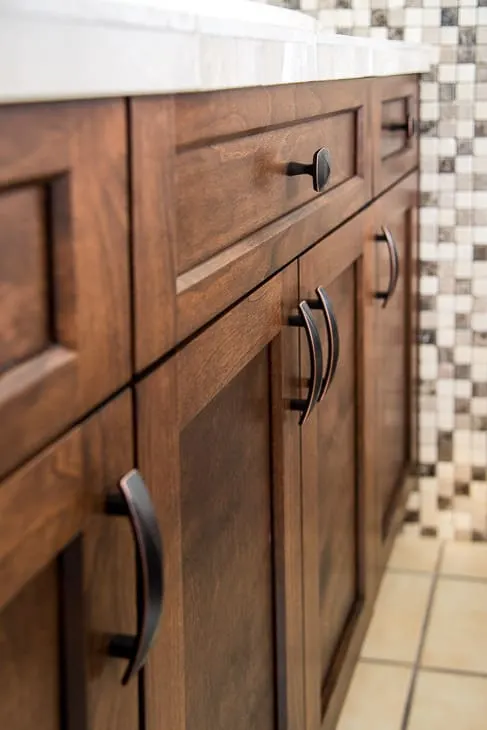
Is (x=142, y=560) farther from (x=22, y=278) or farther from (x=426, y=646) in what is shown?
(x=426, y=646)

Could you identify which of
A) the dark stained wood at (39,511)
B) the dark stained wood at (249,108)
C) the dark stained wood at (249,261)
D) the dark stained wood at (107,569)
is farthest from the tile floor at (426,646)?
the dark stained wood at (39,511)

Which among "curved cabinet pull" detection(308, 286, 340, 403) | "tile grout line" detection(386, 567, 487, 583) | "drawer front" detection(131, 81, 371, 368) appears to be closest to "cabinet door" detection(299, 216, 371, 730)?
"curved cabinet pull" detection(308, 286, 340, 403)

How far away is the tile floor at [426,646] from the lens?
1615 mm

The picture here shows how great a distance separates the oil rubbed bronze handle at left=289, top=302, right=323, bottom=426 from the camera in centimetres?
107

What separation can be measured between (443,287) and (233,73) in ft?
4.45

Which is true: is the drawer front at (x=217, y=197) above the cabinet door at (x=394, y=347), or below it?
above

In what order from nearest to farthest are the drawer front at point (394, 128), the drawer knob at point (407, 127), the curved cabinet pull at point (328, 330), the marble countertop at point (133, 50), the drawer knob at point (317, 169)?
the marble countertop at point (133, 50), the drawer knob at point (317, 169), the curved cabinet pull at point (328, 330), the drawer front at point (394, 128), the drawer knob at point (407, 127)

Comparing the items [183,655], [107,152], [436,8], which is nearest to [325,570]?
[183,655]

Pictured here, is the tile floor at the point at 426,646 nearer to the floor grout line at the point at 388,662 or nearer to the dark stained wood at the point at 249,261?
the floor grout line at the point at 388,662

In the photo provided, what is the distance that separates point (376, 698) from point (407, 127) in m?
0.92

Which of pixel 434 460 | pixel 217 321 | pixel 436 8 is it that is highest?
pixel 436 8

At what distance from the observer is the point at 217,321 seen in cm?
83

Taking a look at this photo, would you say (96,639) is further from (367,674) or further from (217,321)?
(367,674)

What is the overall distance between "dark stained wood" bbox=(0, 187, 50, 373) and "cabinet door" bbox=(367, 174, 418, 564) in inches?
39.6
